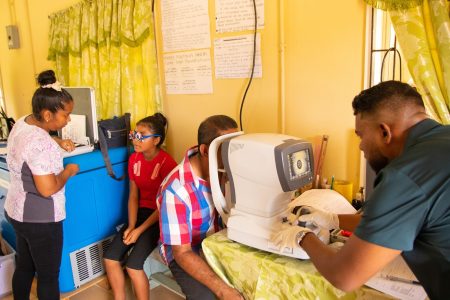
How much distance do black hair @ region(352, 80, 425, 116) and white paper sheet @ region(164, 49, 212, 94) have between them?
4.78ft

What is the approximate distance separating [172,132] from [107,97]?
677 millimetres

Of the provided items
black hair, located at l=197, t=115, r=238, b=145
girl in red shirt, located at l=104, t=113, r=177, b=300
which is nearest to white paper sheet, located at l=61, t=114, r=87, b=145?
girl in red shirt, located at l=104, t=113, r=177, b=300

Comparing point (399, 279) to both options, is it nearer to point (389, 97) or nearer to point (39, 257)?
point (389, 97)

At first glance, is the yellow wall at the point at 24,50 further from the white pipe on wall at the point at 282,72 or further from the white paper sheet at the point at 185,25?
the white pipe on wall at the point at 282,72

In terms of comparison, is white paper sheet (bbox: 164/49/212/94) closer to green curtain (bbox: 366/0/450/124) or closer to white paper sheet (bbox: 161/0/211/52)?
white paper sheet (bbox: 161/0/211/52)

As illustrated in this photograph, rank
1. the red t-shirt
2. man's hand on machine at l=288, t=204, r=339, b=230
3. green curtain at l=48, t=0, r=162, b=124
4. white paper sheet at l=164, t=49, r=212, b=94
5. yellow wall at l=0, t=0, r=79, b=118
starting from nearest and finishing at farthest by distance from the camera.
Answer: man's hand on machine at l=288, t=204, r=339, b=230, the red t-shirt, white paper sheet at l=164, t=49, r=212, b=94, green curtain at l=48, t=0, r=162, b=124, yellow wall at l=0, t=0, r=79, b=118

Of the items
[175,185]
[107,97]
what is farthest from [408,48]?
[107,97]

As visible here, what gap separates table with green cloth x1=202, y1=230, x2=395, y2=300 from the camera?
104cm

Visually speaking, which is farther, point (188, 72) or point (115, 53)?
point (115, 53)

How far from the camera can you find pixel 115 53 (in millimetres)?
2742

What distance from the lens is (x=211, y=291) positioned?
1408mm

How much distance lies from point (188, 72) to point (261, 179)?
1.45 metres

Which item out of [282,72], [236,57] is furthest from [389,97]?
[236,57]

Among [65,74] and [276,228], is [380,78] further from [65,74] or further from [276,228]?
[65,74]
